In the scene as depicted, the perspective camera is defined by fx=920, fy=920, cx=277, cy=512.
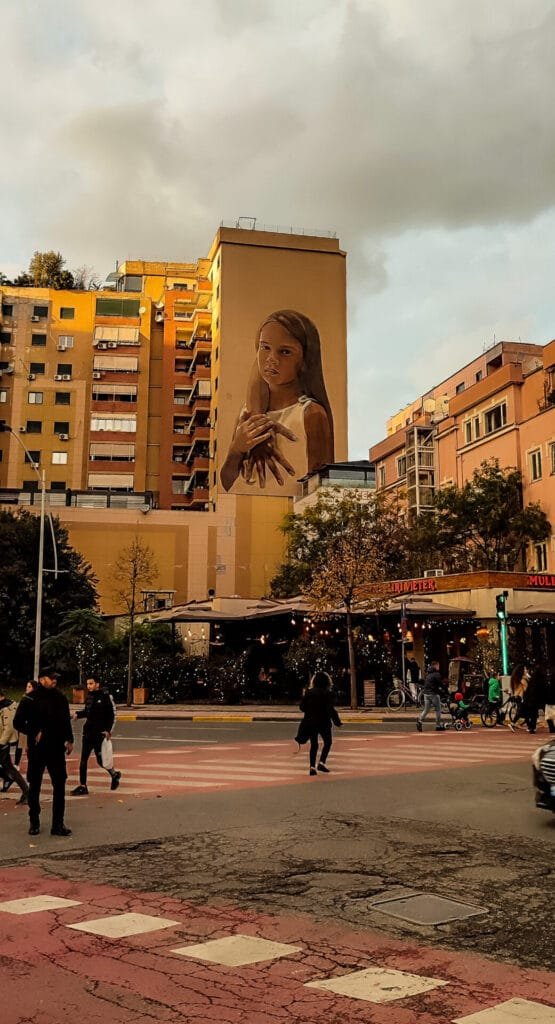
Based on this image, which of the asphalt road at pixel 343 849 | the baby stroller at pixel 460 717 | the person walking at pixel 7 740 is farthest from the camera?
the baby stroller at pixel 460 717

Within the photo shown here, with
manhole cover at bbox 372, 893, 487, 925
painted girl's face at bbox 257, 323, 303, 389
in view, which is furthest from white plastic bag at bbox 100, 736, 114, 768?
painted girl's face at bbox 257, 323, 303, 389

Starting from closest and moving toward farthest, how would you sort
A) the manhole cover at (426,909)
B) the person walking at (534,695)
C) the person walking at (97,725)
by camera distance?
1. the manhole cover at (426,909)
2. the person walking at (97,725)
3. the person walking at (534,695)

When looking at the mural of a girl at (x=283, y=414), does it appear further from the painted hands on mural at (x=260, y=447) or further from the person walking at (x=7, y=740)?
the person walking at (x=7, y=740)

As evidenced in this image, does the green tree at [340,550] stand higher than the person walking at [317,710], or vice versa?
the green tree at [340,550]

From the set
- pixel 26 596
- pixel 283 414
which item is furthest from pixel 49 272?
pixel 26 596

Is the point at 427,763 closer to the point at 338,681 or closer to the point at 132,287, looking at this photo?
the point at 338,681

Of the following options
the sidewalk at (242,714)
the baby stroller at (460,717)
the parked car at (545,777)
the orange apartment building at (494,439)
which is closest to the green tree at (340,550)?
the sidewalk at (242,714)

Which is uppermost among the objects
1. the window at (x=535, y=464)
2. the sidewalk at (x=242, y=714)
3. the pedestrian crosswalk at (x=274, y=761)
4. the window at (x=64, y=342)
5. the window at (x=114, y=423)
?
the window at (x=64, y=342)

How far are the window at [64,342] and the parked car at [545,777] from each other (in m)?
73.2

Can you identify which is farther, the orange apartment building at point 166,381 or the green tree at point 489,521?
the orange apartment building at point 166,381

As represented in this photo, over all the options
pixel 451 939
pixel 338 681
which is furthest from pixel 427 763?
pixel 338 681

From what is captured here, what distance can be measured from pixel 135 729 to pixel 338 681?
1078 cm

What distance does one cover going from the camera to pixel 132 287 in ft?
284

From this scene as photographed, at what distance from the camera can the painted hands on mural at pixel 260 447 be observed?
69750 mm
